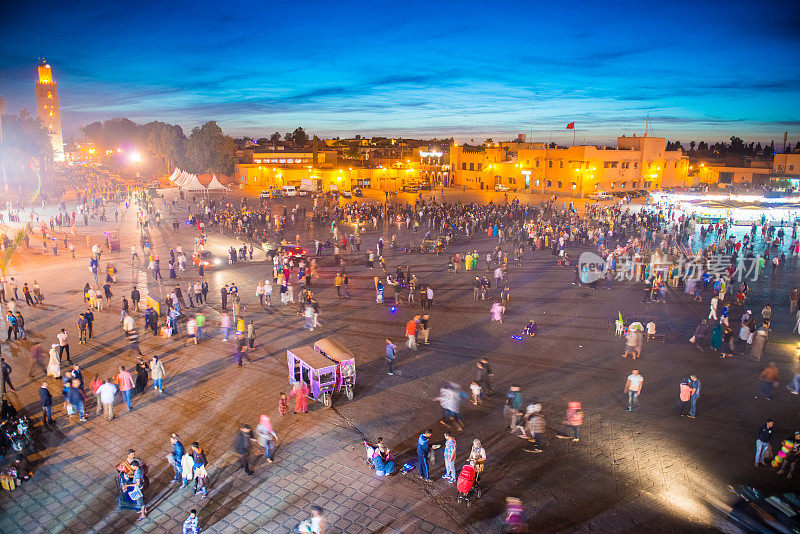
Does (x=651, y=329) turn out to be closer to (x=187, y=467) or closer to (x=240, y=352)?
(x=240, y=352)

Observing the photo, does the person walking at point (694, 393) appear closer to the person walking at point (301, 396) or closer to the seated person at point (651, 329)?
the seated person at point (651, 329)

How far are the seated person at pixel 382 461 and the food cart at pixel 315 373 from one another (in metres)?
2.67

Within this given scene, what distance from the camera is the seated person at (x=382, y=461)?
8.20 metres

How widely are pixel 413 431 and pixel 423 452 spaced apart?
151cm

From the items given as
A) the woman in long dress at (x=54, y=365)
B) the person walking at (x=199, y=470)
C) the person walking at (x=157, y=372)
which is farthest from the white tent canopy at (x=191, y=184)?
the person walking at (x=199, y=470)

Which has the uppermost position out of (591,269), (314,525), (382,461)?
(591,269)

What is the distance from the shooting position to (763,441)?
8383mm

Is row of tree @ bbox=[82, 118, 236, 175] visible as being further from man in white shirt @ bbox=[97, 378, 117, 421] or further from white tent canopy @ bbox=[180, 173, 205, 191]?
man in white shirt @ bbox=[97, 378, 117, 421]

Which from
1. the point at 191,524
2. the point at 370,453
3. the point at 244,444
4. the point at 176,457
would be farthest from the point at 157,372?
the point at 370,453

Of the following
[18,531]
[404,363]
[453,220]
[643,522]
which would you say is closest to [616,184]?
[453,220]

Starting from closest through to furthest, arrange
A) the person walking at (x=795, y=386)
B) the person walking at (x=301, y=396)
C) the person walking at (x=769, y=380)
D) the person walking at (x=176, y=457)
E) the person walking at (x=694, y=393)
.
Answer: the person walking at (x=176, y=457) → the person walking at (x=694, y=393) → the person walking at (x=301, y=396) → the person walking at (x=769, y=380) → the person walking at (x=795, y=386)

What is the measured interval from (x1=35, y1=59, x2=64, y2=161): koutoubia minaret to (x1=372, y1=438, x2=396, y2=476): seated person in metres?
138

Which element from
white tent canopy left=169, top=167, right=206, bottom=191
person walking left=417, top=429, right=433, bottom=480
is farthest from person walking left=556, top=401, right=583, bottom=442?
white tent canopy left=169, top=167, right=206, bottom=191

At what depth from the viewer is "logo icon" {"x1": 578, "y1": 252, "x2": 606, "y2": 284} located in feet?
66.3
